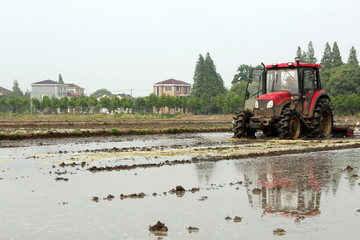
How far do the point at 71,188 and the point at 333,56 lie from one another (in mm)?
116512

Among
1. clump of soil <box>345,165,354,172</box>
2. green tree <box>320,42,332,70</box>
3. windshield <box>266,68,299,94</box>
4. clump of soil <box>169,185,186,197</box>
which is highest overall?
green tree <box>320,42,332,70</box>

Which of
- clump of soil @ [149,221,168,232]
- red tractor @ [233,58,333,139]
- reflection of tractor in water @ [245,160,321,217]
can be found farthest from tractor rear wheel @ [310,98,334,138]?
clump of soil @ [149,221,168,232]

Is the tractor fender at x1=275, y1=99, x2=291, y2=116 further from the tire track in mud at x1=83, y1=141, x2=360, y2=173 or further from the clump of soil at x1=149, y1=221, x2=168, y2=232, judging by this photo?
the clump of soil at x1=149, y1=221, x2=168, y2=232

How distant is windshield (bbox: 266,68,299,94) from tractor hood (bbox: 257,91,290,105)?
0.33 metres

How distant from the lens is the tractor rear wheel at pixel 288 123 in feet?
69.8

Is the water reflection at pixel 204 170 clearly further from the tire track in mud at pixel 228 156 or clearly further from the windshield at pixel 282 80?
the windshield at pixel 282 80

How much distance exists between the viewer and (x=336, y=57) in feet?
389

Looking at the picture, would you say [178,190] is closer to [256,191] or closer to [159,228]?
[256,191]

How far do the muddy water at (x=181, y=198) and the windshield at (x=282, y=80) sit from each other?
8021 mm

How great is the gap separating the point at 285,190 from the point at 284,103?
12.9 m

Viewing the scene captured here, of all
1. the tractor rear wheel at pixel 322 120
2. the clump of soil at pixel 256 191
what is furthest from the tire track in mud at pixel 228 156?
the clump of soil at pixel 256 191

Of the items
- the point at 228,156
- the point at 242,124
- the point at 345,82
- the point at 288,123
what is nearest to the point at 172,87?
the point at 345,82

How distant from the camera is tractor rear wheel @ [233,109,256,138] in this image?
22672 mm

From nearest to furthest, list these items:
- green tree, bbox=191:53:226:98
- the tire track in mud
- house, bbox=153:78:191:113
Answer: the tire track in mud, green tree, bbox=191:53:226:98, house, bbox=153:78:191:113
